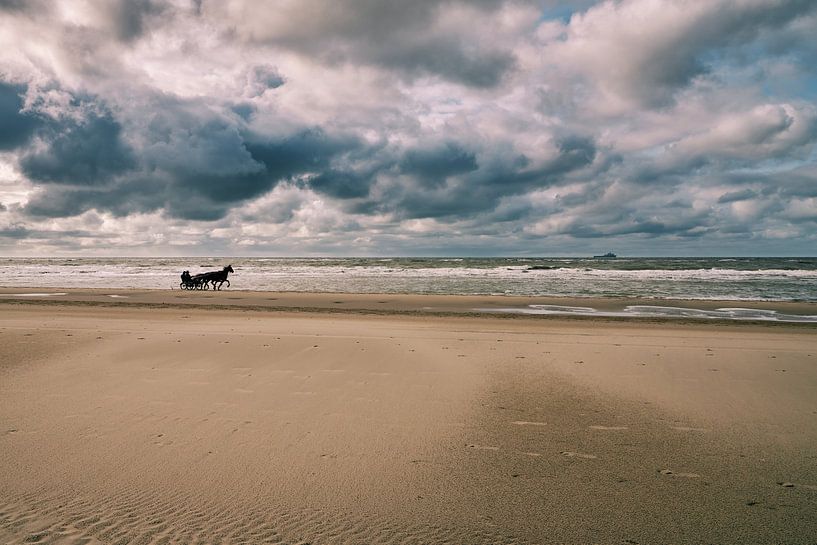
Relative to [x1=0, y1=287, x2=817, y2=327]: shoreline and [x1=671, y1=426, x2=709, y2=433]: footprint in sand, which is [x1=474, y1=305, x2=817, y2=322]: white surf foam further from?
[x1=671, y1=426, x2=709, y2=433]: footprint in sand

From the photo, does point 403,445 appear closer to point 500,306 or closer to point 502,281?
point 500,306

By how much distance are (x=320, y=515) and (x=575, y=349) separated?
331 inches

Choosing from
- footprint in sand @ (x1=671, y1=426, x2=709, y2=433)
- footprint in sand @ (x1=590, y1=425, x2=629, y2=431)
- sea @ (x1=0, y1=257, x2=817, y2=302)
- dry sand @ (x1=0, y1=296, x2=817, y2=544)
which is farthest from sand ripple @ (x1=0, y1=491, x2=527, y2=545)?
sea @ (x1=0, y1=257, x2=817, y2=302)

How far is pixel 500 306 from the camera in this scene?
22094 millimetres

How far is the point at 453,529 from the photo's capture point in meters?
3.50

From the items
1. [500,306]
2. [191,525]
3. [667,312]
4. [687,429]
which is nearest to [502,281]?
[500,306]

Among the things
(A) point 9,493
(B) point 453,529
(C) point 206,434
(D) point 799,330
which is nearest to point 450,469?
(B) point 453,529

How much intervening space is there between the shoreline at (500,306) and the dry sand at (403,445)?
8.37m

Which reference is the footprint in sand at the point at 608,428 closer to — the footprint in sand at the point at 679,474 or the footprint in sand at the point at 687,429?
the footprint in sand at the point at 687,429

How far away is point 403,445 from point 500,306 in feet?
57.8

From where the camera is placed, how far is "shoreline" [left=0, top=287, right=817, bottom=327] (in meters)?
18.1

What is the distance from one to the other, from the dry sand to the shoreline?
8370mm

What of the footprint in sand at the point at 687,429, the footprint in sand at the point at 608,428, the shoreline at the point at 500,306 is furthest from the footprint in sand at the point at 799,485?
the shoreline at the point at 500,306

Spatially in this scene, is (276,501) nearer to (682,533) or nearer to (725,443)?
(682,533)
